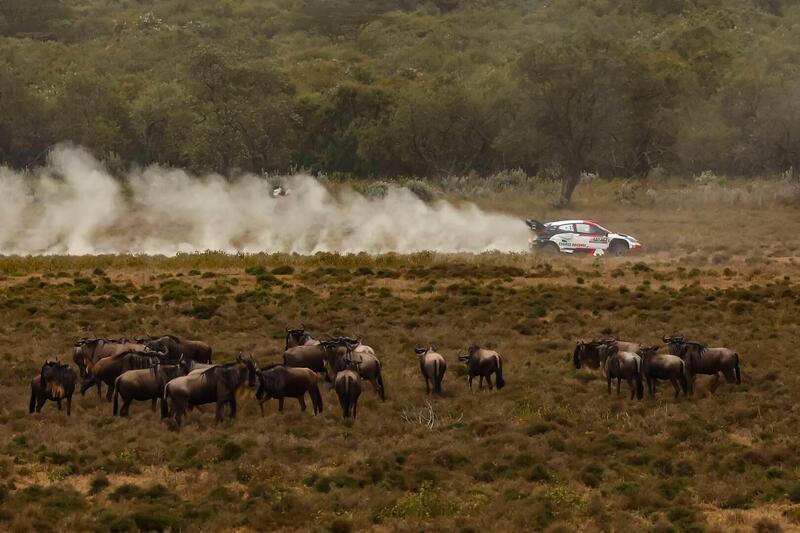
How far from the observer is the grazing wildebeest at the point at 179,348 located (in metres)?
30.6

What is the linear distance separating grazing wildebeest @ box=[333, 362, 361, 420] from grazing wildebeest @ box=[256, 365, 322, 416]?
473 millimetres

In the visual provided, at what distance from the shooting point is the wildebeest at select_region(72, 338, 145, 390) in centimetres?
3022

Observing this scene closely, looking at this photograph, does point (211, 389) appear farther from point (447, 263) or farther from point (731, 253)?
point (731, 253)

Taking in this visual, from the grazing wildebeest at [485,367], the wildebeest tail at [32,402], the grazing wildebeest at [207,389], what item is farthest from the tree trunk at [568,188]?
the wildebeest tail at [32,402]

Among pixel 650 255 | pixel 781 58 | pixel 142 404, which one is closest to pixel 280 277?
pixel 650 255

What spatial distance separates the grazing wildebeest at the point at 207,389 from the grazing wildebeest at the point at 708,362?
32.1 feet

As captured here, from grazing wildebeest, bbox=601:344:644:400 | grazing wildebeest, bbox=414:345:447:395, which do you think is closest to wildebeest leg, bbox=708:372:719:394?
grazing wildebeest, bbox=601:344:644:400

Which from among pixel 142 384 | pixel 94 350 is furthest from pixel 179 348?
pixel 142 384

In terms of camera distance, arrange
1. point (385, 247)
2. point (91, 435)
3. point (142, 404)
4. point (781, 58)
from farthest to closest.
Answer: point (781, 58)
point (385, 247)
point (142, 404)
point (91, 435)

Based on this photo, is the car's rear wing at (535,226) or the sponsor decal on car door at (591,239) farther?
the car's rear wing at (535,226)

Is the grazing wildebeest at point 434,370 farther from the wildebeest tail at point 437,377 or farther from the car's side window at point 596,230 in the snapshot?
the car's side window at point 596,230

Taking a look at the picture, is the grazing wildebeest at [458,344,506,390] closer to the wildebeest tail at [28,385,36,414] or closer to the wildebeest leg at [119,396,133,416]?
the wildebeest leg at [119,396,133,416]

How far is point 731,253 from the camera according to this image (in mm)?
58062

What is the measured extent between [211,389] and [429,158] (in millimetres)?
61893
